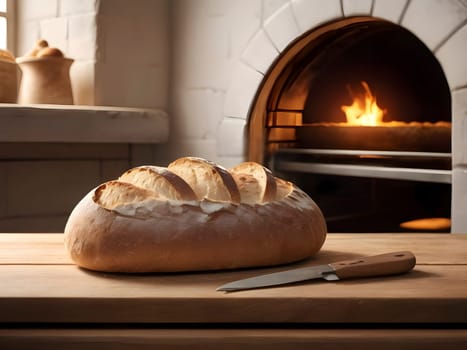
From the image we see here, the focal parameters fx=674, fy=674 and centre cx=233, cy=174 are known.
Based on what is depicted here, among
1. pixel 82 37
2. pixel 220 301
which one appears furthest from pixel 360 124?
pixel 220 301

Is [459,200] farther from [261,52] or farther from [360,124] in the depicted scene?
[261,52]

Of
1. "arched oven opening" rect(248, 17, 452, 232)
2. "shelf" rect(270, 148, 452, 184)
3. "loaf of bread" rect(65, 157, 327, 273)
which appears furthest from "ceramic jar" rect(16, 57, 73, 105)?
"loaf of bread" rect(65, 157, 327, 273)

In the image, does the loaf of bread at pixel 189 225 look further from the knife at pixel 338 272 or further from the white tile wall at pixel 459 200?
the white tile wall at pixel 459 200

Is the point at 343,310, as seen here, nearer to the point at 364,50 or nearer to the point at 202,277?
the point at 202,277

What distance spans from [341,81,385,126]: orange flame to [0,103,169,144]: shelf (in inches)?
31.4

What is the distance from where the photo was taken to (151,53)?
2.90 metres

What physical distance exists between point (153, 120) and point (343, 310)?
2008 millimetres

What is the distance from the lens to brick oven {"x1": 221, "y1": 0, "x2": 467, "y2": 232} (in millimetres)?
2203

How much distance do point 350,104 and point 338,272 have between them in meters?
1.62

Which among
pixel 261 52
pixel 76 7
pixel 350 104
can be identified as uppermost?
pixel 76 7

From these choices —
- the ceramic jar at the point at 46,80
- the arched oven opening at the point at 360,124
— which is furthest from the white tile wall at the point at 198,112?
the ceramic jar at the point at 46,80

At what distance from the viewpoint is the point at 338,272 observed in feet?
3.22

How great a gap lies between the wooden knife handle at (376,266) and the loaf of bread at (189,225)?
12cm

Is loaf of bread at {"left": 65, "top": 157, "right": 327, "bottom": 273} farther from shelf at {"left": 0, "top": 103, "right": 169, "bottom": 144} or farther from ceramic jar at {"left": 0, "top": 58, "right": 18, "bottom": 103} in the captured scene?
ceramic jar at {"left": 0, "top": 58, "right": 18, "bottom": 103}
